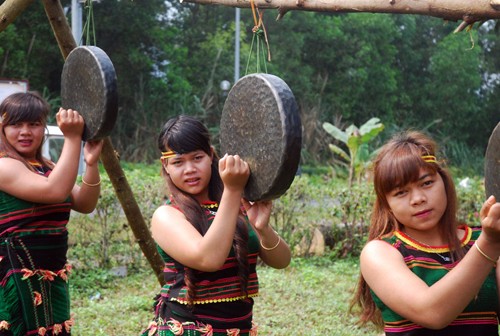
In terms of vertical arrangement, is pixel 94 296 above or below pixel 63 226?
below

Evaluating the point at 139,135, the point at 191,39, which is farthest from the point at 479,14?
the point at 191,39

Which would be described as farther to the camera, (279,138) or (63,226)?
(63,226)

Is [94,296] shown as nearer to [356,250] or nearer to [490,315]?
[356,250]

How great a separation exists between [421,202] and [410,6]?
81 centimetres

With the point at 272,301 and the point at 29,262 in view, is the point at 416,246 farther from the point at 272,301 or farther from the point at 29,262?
the point at 272,301

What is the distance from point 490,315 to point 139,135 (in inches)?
675

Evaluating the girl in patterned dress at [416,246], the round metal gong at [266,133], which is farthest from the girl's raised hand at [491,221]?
the round metal gong at [266,133]

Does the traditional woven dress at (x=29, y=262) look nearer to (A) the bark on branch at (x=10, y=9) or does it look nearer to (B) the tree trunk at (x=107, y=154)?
(B) the tree trunk at (x=107, y=154)

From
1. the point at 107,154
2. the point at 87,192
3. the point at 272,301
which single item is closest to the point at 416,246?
the point at 87,192

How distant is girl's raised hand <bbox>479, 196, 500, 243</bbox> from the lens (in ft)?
5.13

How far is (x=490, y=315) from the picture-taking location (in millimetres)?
1828

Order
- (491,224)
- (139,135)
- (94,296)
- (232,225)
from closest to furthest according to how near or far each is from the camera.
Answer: (491,224), (232,225), (94,296), (139,135)

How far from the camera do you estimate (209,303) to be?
219cm

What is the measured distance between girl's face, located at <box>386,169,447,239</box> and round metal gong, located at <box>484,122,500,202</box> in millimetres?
119
